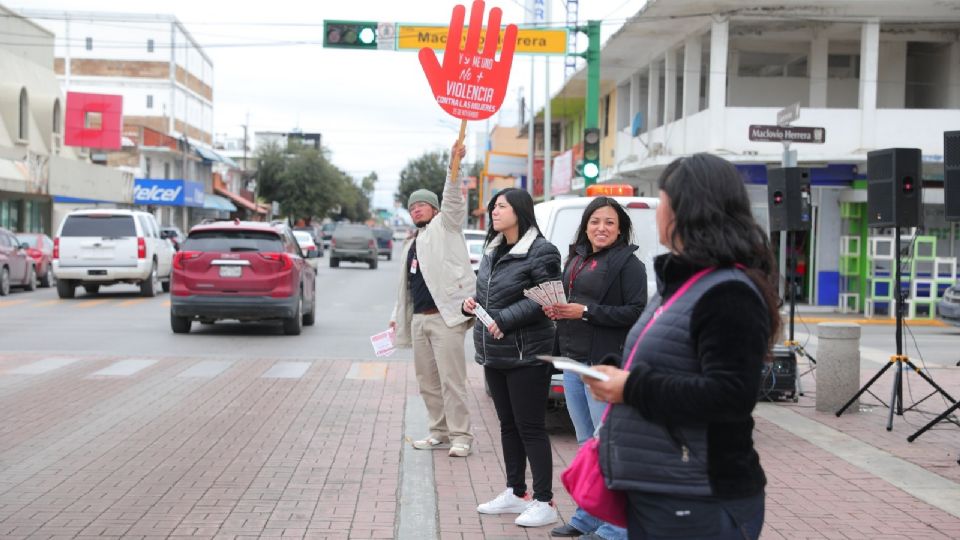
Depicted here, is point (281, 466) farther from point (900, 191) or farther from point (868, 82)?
point (868, 82)

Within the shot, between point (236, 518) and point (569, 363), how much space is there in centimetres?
364

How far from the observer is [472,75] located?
275 inches

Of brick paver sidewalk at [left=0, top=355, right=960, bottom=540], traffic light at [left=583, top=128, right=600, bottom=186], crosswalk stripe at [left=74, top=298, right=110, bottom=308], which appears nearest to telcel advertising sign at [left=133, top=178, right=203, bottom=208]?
crosswalk stripe at [left=74, top=298, right=110, bottom=308]

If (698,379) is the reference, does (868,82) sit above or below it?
above

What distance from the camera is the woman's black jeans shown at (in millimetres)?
6027

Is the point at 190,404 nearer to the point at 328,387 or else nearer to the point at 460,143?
the point at 328,387

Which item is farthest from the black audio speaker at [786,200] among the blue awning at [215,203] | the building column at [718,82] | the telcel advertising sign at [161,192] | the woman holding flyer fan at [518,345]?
the blue awning at [215,203]

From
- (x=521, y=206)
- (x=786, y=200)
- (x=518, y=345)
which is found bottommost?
(x=518, y=345)

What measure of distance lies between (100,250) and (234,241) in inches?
345

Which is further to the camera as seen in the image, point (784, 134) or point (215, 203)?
point (215, 203)

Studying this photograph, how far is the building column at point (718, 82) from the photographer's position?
78.8 ft

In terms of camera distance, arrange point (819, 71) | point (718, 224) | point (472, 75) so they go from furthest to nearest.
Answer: point (819, 71) < point (472, 75) < point (718, 224)

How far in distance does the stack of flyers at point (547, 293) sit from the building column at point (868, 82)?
20.1 m

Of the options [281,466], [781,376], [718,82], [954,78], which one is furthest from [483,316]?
[954,78]
